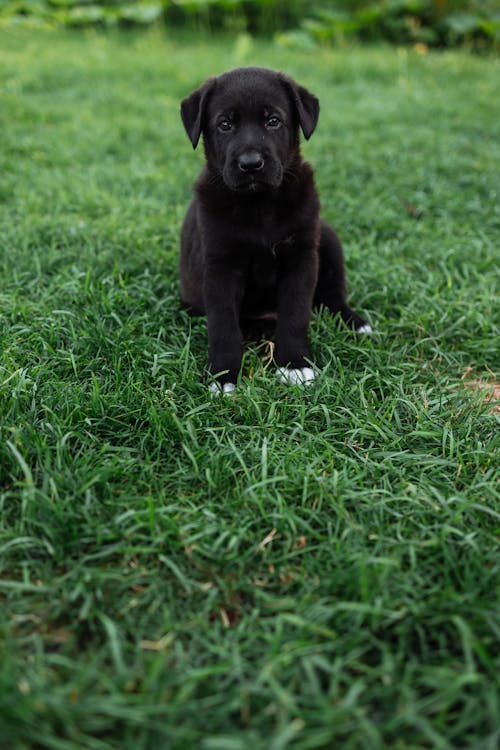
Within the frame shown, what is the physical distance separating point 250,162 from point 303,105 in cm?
53

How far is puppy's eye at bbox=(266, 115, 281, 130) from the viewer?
122 inches

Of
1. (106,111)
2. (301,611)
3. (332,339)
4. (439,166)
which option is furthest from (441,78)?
(301,611)

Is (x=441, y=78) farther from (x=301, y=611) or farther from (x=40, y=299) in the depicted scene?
(x=301, y=611)

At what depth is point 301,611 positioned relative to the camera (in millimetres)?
1975

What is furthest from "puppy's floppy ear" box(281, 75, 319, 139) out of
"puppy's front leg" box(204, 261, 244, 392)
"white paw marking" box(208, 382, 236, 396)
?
"white paw marking" box(208, 382, 236, 396)

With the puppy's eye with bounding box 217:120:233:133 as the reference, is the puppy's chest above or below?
below

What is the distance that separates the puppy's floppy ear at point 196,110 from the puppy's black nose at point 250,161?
0.37 m

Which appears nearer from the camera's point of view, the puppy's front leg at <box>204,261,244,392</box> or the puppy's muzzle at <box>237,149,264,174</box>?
the puppy's muzzle at <box>237,149,264,174</box>

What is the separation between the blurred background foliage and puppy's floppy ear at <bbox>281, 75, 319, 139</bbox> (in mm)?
7228

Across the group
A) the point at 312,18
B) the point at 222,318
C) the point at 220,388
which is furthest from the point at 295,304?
the point at 312,18

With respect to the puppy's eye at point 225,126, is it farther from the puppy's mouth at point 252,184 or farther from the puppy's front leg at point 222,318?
the puppy's front leg at point 222,318

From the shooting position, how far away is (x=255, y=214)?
123 inches

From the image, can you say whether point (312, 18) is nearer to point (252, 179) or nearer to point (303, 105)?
point (303, 105)

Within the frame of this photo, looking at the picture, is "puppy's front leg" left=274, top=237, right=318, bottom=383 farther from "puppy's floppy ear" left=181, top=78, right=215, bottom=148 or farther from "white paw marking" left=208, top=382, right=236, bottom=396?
"puppy's floppy ear" left=181, top=78, right=215, bottom=148
